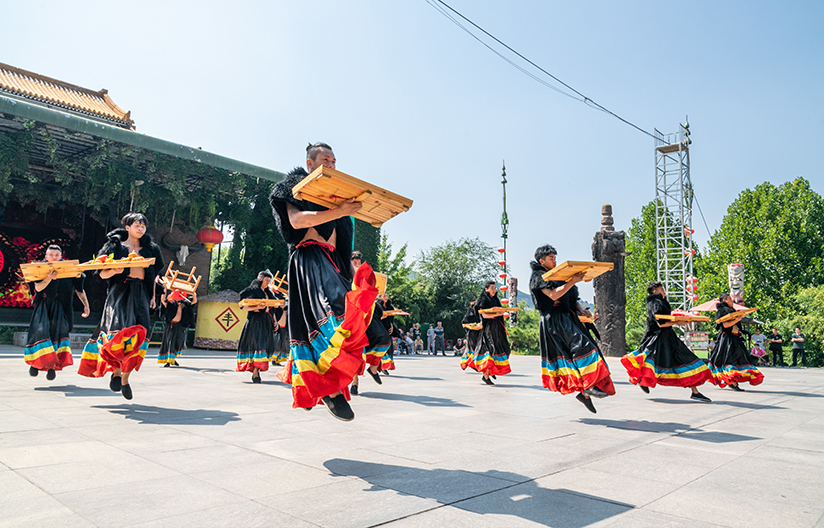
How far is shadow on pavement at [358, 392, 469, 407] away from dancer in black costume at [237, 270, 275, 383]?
2.33 metres

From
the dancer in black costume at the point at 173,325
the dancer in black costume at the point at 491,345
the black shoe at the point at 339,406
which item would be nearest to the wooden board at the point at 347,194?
the black shoe at the point at 339,406

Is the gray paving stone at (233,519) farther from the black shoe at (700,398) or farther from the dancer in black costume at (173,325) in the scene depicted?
the dancer in black costume at (173,325)

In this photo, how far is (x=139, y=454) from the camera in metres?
3.33

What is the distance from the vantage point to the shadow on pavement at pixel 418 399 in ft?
21.1

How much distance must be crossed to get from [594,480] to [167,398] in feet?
17.1

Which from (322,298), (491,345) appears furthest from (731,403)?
(322,298)

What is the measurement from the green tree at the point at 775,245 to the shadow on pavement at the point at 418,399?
97.0 feet

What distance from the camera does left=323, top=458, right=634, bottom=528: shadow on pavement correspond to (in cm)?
236

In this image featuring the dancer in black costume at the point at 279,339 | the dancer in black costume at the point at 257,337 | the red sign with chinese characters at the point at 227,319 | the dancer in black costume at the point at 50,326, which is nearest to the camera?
the dancer in black costume at the point at 50,326

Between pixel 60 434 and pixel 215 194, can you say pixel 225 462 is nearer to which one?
pixel 60 434

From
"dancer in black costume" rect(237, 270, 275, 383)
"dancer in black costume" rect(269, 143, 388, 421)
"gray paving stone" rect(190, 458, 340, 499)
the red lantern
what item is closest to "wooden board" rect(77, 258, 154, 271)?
"dancer in black costume" rect(269, 143, 388, 421)

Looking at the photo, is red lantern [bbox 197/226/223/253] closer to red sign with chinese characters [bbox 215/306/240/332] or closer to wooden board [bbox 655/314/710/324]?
red sign with chinese characters [bbox 215/306/240/332]

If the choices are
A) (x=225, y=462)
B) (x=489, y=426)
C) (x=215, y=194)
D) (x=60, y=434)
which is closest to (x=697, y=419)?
(x=489, y=426)

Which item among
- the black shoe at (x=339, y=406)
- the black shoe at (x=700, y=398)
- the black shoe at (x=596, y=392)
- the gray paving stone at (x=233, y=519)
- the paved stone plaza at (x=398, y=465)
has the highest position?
the black shoe at (x=339, y=406)
